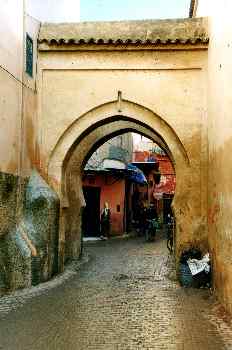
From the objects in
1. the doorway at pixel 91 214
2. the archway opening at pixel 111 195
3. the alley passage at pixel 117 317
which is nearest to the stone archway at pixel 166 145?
the alley passage at pixel 117 317

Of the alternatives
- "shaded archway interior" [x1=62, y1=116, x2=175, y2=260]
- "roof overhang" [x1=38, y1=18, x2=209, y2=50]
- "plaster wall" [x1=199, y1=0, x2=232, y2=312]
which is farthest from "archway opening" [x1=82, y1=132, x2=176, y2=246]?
"plaster wall" [x1=199, y1=0, x2=232, y2=312]

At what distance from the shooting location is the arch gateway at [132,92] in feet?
33.3

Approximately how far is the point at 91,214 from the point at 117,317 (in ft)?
43.2

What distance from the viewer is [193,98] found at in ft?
33.6

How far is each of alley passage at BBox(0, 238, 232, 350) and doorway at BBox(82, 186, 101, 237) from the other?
9051 millimetres

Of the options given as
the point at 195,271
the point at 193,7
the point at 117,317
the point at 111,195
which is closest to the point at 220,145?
the point at 195,271

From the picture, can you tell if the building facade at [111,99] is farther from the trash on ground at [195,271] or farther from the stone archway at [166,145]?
the trash on ground at [195,271]

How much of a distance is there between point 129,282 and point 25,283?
7.28 feet

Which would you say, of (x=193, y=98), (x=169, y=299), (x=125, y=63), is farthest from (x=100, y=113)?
(x=169, y=299)

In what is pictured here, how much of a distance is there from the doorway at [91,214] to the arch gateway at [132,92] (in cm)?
942

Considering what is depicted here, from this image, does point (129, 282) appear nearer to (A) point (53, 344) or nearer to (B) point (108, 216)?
(A) point (53, 344)

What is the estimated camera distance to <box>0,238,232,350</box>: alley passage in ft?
19.4

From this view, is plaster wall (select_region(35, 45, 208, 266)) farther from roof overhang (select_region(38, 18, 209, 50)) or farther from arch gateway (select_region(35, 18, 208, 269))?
roof overhang (select_region(38, 18, 209, 50))

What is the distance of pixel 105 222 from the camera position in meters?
19.3
